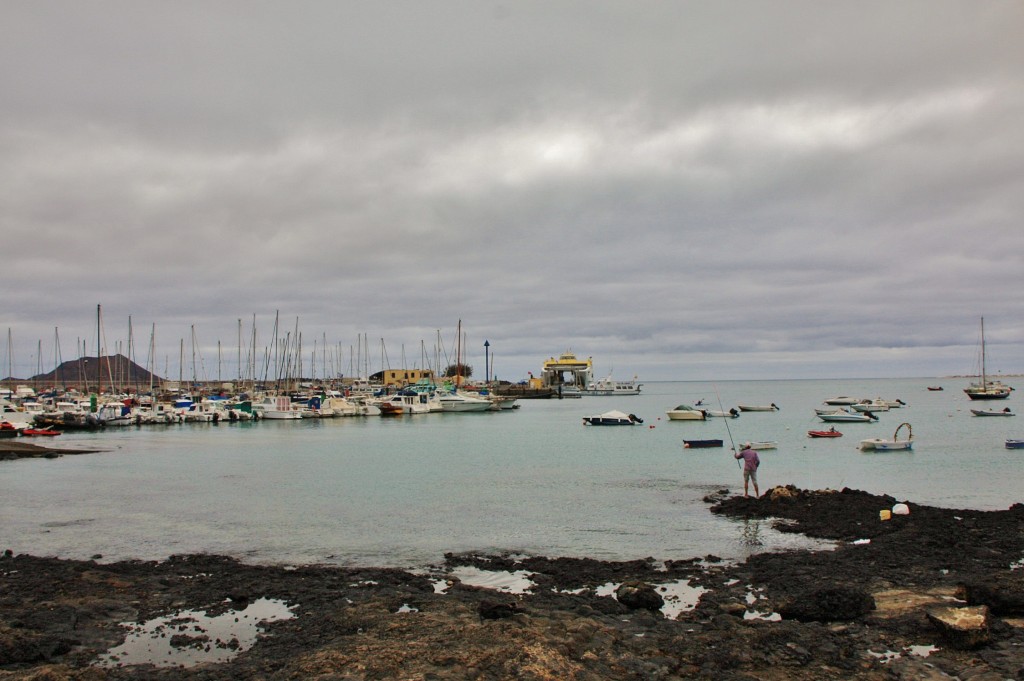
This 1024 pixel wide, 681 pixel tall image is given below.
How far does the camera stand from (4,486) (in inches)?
1355

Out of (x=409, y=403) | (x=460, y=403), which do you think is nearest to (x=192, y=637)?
(x=409, y=403)

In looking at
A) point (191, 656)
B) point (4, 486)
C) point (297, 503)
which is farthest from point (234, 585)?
point (4, 486)

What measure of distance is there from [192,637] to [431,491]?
67.8 feet

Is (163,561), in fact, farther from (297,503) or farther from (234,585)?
(297,503)

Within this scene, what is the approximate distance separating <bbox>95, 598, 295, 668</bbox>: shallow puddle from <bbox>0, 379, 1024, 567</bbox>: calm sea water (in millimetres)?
5124

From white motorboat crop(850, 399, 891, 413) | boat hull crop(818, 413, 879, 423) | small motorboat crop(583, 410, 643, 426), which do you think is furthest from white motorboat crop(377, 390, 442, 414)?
white motorboat crop(850, 399, 891, 413)

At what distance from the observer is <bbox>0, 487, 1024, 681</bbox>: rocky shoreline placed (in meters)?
10.9

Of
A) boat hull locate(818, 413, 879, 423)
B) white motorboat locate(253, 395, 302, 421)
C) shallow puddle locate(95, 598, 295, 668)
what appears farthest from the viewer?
white motorboat locate(253, 395, 302, 421)

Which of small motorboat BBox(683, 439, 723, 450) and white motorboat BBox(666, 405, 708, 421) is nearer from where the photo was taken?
small motorboat BBox(683, 439, 723, 450)

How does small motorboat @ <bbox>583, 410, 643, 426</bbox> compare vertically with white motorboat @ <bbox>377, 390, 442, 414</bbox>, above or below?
below

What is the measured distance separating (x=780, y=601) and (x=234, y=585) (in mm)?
11475

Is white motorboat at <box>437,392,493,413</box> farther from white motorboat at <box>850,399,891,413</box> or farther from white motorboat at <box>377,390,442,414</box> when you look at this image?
white motorboat at <box>850,399,891,413</box>

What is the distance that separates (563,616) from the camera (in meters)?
13.3

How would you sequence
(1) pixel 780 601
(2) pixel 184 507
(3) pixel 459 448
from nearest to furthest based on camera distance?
(1) pixel 780 601 < (2) pixel 184 507 < (3) pixel 459 448
